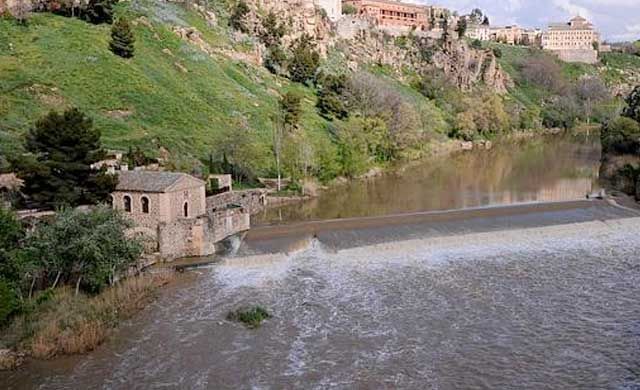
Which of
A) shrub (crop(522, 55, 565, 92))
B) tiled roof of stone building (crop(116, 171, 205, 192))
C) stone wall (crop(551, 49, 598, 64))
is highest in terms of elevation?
stone wall (crop(551, 49, 598, 64))

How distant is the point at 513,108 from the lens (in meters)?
109

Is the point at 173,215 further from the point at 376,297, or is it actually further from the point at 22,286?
the point at 376,297

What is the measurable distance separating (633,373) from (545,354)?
269 cm

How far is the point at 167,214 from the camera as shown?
31938mm

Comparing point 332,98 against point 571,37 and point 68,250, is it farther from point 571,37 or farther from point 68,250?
point 571,37

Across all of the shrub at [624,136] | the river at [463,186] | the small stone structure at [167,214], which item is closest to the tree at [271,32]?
the river at [463,186]

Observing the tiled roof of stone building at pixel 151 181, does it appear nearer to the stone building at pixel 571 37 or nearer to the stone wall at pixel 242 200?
the stone wall at pixel 242 200

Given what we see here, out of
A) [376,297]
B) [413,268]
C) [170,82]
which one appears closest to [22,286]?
[376,297]

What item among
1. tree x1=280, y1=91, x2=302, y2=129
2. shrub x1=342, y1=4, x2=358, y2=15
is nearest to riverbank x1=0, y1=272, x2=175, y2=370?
tree x1=280, y1=91, x2=302, y2=129

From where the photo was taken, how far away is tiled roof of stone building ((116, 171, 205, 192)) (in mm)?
32031

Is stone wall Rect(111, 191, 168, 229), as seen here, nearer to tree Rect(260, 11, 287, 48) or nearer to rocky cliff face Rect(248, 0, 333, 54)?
tree Rect(260, 11, 287, 48)

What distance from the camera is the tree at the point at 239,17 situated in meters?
85.7

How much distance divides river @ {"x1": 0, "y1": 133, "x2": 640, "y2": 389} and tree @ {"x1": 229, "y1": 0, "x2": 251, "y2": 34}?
168 ft

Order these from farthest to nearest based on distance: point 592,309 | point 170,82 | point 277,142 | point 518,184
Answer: point 170,82, point 518,184, point 277,142, point 592,309
